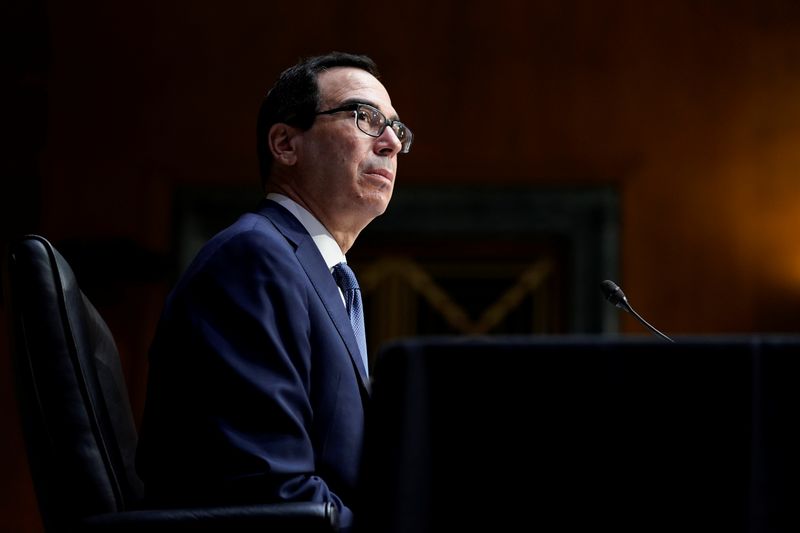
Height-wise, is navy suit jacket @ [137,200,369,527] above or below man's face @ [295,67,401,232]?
below

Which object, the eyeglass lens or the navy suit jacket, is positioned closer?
the navy suit jacket

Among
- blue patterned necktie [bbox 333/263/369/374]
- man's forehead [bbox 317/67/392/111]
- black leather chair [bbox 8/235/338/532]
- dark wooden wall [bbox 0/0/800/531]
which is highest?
dark wooden wall [bbox 0/0/800/531]

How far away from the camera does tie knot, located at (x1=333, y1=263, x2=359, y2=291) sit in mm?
1783

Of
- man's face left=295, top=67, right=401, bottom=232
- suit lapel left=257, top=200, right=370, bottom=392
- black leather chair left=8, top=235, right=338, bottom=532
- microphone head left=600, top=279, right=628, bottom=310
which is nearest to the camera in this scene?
black leather chair left=8, top=235, right=338, bottom=532

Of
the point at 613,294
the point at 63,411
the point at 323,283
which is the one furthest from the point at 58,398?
the point at 613,294

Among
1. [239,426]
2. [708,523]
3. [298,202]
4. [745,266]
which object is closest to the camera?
[708,523]

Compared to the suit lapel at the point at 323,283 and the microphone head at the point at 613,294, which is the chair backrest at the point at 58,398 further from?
the microphone head at the point at 613,294

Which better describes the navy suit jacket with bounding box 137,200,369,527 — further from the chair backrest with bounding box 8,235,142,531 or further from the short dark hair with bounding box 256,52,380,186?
the short dark hair with bounding box 256,52,380,186

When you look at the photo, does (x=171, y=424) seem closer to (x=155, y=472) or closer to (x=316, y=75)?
(x=155, y=472)

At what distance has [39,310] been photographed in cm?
139

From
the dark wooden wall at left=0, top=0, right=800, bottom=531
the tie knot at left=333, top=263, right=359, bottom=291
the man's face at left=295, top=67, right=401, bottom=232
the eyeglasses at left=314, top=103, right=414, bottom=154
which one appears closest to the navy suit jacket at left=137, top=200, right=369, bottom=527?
the tie knot at left=333, top=263, right=359, bottom=291

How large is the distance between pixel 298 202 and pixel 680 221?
2.71 metres

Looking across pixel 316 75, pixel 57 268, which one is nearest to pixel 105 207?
pixel 316 75

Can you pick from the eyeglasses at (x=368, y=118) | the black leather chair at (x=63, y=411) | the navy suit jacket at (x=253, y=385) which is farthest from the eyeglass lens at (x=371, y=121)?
the black leather chair at (x=63, y=411)
